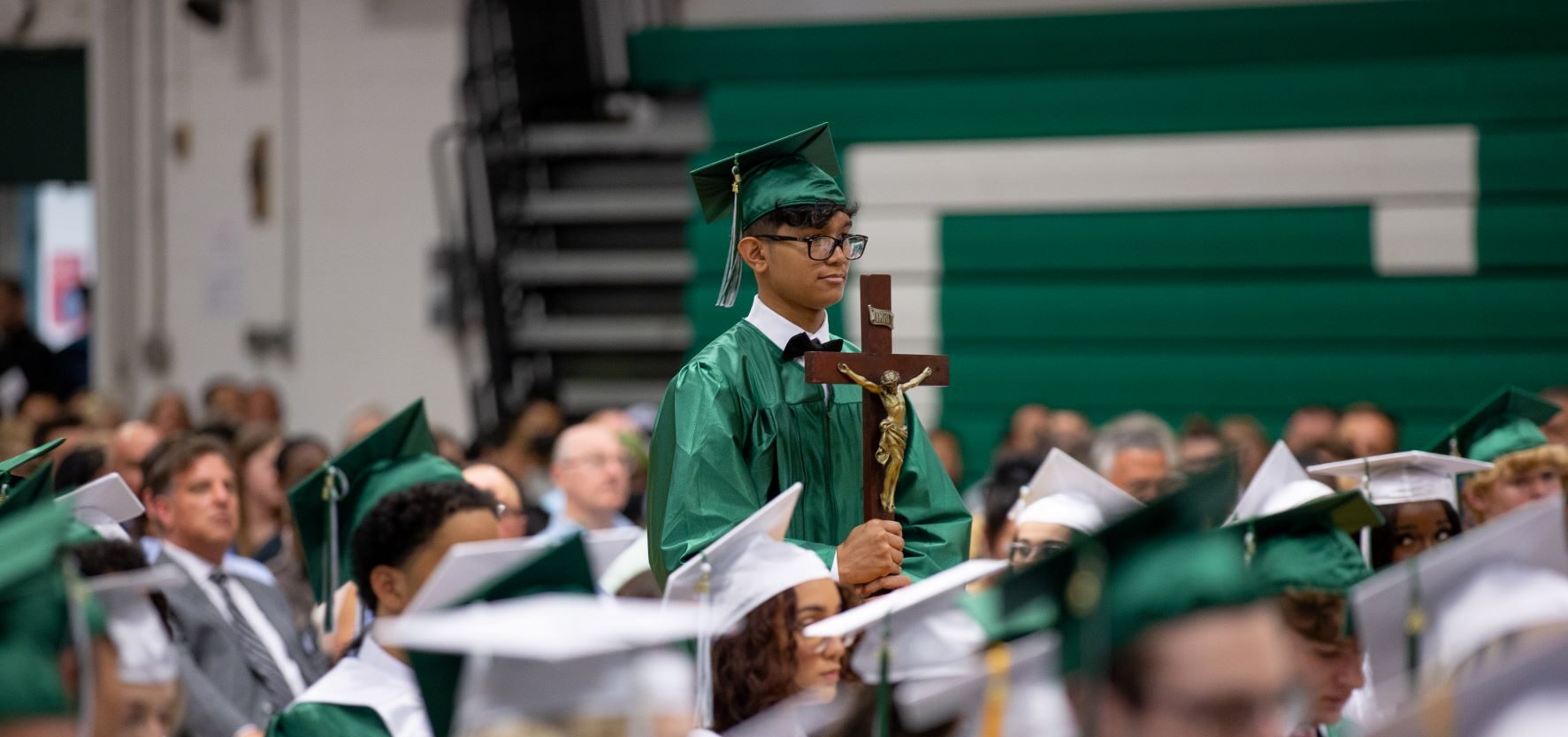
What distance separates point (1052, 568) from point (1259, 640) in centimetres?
29

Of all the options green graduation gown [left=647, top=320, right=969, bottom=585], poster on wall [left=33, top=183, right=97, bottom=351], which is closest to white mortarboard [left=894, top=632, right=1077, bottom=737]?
green graduation gown [left=647, top=320, right=969, bottom=585]

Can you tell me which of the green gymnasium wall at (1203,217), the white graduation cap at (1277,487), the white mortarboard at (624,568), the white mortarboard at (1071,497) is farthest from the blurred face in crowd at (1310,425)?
the white mortarboard at (624,568)

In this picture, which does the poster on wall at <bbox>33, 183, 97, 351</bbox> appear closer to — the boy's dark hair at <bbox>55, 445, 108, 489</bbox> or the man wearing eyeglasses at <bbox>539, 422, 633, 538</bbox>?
the boy's dark hair at <bbox>55, 445, 108, 489</bbox>

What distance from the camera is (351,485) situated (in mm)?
3613

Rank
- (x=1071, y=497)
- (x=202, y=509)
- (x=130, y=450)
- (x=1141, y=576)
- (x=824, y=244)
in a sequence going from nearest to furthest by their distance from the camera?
1. (x=1141, y=576)
2. (x=824, y=244)
3. (x=1071, y=497)
4. (x=202, y=509)
5. (x=130, y=450)

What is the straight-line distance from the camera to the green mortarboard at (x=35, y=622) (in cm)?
173

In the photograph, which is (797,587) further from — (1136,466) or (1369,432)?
(1369,432)

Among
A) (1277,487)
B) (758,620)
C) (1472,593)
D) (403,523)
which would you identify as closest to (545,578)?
(758,620)

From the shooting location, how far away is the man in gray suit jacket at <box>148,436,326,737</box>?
173 inches

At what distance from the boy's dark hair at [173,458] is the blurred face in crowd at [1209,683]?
3525 mm

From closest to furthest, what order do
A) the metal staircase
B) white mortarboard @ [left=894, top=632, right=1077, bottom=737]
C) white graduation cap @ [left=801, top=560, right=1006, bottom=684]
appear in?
white mortarboard @ [left=894, top=632, right=1077, bottom=737] < white graduation cap @ [left=801, top=560, right=1006, bottom=684] < the metal staircase

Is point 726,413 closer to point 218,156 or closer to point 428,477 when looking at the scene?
point 428,477

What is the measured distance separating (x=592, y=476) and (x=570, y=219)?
4.07 m

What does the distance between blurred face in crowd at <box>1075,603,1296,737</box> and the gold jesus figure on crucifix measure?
1.53 meters
